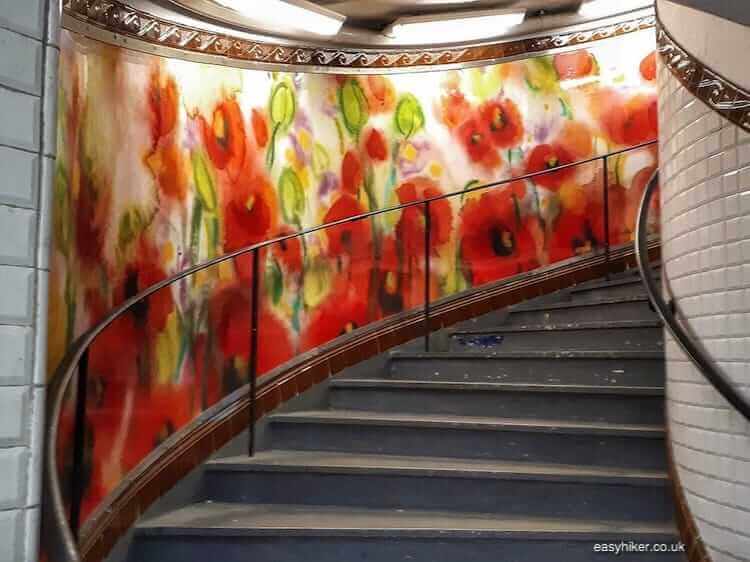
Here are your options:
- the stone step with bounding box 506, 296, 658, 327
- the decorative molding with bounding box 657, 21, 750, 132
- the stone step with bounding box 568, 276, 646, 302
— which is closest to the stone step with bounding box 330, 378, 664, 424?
the stone step with bounding box 506, 296, 658, 327

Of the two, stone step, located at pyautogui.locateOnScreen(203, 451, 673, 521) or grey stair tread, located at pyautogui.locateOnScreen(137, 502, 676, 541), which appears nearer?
grey stair tread, located at pyautogui.locateOnScreen(137, 502, 676, 541)

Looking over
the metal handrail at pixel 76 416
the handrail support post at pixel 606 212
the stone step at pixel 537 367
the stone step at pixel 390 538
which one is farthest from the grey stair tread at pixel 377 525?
the handrail support post at pixel 606 212

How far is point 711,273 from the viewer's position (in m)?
2.22

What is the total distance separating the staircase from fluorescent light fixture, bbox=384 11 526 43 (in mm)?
1778

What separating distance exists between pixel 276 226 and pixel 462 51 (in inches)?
67.3

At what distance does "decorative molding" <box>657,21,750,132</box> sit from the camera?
210 cm

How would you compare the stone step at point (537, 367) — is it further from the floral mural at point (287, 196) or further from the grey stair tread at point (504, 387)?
the floral mural at point (287, 196)

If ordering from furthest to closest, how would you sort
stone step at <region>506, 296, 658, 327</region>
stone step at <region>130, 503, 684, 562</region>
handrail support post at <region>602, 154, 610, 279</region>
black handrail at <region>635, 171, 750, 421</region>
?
handrail support post at <region>602, 154, 610, 279</region>, stone step at <region>506, 296, 658, 327</region>, stone step at <region>130, 503, 684, 562</region>, black handrail at <region>635, 171, 750, 421</region>

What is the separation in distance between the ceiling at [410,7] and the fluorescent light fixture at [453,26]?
0.06 metres

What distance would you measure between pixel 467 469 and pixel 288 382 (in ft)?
4.07

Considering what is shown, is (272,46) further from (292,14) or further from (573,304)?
(573,304)

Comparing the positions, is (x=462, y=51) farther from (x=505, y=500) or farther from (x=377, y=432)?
(x=505, y=500)

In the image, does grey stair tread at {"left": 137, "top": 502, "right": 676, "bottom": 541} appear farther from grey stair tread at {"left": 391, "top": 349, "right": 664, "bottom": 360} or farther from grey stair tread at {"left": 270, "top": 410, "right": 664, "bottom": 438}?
grey stair tread at {"left": 391, "top": 349, "right": 664, "bottom": 360}

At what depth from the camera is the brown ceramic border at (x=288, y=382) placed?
2766mm
